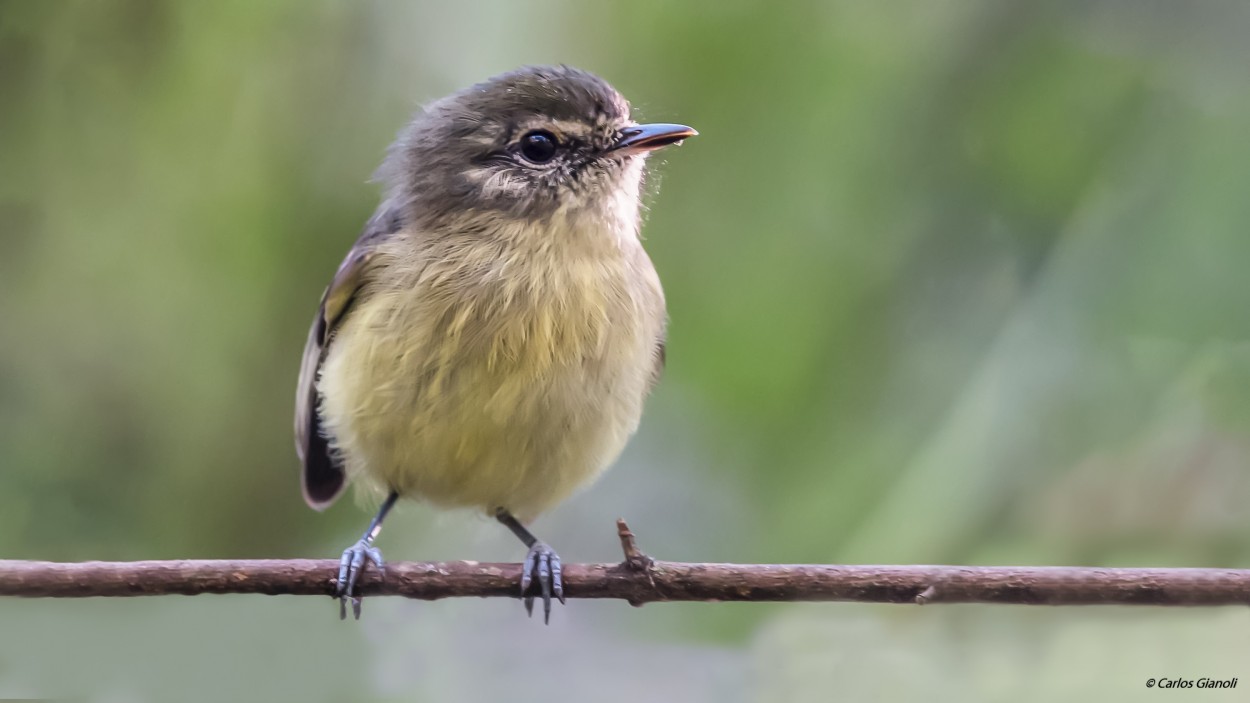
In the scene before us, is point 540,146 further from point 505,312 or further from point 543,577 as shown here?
point 543,577

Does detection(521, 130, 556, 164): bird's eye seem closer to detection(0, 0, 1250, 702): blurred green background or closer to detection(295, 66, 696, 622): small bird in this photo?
detection(295, 66, 696, 622): small bird

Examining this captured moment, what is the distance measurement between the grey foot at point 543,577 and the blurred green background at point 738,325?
1.5 inches

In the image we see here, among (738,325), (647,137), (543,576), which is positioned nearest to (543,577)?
(543,576)

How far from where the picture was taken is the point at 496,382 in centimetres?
133

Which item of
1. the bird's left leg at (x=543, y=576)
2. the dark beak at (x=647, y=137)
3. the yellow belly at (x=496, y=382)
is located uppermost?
the dark beak at (x=647, y=137)

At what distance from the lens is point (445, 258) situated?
141 centimetres

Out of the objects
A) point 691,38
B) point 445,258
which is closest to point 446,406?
point 445,258

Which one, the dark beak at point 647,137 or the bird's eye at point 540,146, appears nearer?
the dark beak at point 647,137

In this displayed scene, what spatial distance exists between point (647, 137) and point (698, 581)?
54cm

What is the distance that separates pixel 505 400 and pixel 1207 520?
76 centimetres

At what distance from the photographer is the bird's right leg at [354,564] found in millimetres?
1238

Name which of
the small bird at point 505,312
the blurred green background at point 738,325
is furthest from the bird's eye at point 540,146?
the blurred green background at point 738,325

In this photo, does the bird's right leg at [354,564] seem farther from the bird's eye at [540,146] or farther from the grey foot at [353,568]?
the bird's eye at [540,146]

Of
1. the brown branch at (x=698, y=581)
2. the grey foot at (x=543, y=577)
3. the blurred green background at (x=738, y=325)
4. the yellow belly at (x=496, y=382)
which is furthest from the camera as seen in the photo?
the yellow belly at (x=496, y=382)
